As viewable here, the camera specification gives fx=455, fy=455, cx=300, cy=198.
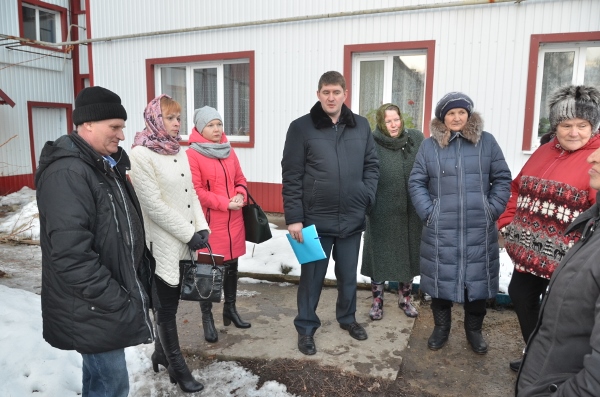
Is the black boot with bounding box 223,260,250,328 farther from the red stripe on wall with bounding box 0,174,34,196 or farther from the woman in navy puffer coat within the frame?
the red stripe on wall with bounding box 0,174,34,196

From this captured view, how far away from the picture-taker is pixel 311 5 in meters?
7.48

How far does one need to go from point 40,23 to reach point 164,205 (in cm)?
1241

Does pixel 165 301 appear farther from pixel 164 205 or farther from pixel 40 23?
pixel 40 23

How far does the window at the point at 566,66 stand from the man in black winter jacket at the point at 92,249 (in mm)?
6026

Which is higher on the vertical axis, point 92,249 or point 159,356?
point 92,249

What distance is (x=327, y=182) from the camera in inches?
130

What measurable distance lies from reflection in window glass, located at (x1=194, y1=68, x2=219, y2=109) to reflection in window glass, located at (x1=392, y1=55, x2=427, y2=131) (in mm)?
3416

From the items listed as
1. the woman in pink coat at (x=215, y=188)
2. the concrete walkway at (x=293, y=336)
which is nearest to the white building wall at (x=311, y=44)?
the concrete walkway at (x=293, y=336)

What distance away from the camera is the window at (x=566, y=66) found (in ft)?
20.5

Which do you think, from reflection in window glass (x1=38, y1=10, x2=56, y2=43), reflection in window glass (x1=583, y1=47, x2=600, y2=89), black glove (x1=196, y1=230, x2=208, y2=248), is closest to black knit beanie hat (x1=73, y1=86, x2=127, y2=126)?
black glove (x1=196, y1=230, x2=208, y2=248)

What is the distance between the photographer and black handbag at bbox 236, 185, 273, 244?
374 cm

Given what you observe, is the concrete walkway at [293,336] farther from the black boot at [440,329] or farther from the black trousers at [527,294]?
the black trousers at [527,294]

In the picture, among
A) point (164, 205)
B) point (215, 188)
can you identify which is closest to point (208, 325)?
point (215, 188)

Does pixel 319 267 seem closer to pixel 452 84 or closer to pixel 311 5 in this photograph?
pixel 452 84
